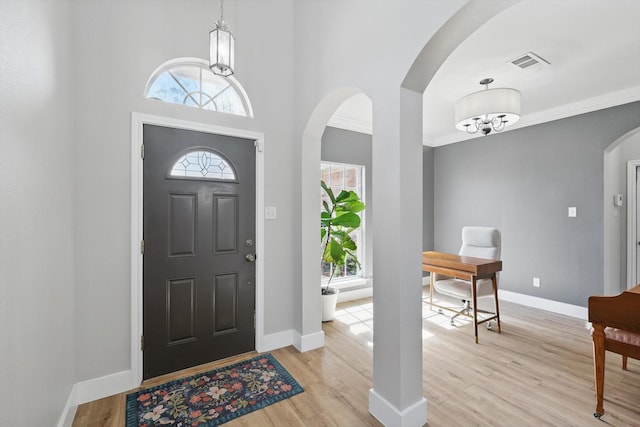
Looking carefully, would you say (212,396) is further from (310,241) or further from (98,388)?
(310,241)

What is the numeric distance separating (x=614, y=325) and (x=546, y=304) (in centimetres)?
269

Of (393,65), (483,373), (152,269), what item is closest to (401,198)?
(393,65)

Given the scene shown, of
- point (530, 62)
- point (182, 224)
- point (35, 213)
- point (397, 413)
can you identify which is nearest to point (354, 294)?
point (397, 413)

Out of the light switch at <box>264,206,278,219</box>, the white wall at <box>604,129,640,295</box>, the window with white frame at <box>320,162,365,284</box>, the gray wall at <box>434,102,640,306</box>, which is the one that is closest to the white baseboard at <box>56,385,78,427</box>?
the light switch at <box>264,206,278,219</box>

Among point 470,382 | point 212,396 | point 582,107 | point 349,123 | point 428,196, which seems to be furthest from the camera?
point 428,196

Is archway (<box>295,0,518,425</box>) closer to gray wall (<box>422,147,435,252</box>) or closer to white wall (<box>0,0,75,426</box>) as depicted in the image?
white wall (<box>0,0,75,426</box>)

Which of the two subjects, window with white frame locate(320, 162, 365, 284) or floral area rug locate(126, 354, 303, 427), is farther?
window with white frame locate(320, 162, 365, 284)

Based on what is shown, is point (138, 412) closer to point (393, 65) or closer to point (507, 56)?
Result: point (393, 65)

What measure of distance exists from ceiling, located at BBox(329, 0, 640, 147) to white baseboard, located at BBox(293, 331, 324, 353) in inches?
110

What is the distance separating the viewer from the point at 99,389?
6.76ft

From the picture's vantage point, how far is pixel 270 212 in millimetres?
2781

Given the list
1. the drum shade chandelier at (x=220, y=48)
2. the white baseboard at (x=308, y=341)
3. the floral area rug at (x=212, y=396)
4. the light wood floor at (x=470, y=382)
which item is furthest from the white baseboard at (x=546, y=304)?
the drum shade chandelier at (x=220, y=48)

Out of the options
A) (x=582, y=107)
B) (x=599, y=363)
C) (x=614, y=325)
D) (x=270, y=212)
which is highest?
(x=582, y=107)

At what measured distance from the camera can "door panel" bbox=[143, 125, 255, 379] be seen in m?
2.27
